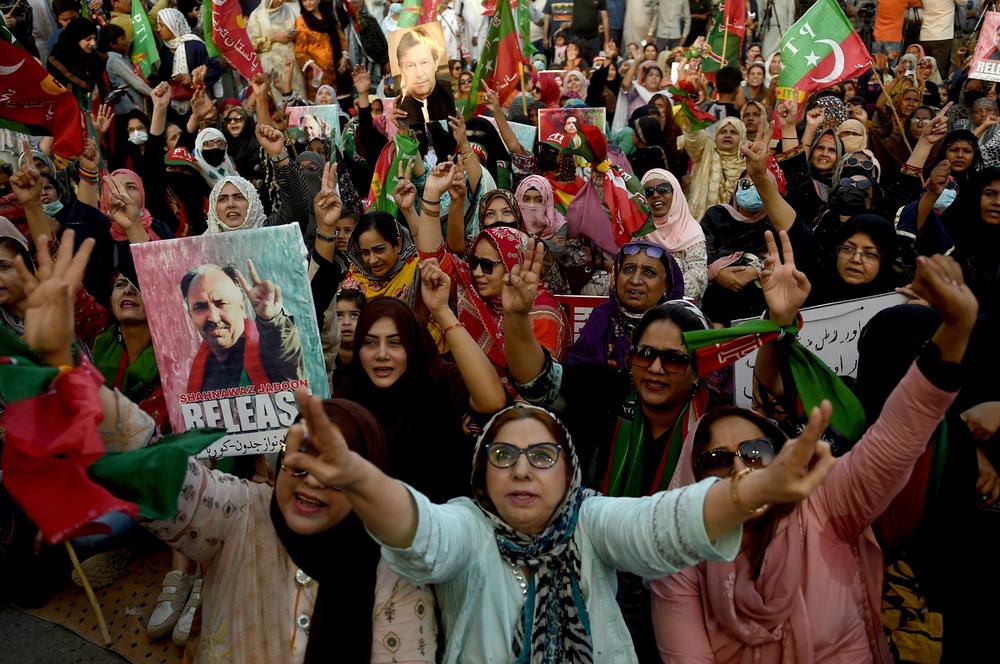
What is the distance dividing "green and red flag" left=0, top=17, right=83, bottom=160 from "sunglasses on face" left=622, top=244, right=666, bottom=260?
2850 millimetres

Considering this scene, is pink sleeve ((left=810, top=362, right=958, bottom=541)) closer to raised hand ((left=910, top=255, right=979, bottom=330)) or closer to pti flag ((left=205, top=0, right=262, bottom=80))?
raised hand ((left=910, top=255, right=979, bottom=330))

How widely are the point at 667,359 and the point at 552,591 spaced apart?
928 mm

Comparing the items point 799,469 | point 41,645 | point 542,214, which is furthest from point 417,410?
point 542,214

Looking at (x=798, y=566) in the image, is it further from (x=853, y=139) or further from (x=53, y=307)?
(x=853, y=139)

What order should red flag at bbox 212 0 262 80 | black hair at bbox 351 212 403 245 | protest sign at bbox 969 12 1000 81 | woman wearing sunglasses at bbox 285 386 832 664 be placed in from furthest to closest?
protest sign at bbox 969 12 1000 81
red flag at bbox 212 0 262 80
black hair at bbox 351 212 403 245
woman wearing sunglasses at bbox 285 386 832 664

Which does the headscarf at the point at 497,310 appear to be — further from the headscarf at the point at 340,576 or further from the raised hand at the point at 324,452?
the raised hand at the point at 324,452

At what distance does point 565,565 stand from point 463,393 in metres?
0.98

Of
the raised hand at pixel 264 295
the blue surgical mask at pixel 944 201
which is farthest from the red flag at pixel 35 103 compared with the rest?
the blue surgical mask at pixel 944 201

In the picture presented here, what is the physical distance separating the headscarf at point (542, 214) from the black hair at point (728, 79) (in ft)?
11.8

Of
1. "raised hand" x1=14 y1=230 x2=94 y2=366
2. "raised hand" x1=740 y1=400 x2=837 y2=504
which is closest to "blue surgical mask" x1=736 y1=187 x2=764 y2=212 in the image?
"raised hand" x1=740 y1=400 x2=837 y2=504

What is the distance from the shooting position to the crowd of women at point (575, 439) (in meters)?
2.06

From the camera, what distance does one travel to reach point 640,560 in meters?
1.99

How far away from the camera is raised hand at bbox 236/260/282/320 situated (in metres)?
3.13

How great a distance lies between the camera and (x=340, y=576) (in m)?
2.25
